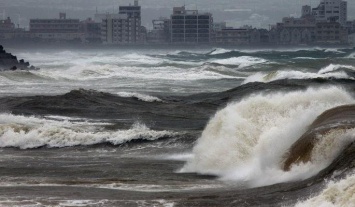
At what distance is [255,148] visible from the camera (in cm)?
1848

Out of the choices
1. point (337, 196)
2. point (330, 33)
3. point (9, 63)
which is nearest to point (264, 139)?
point (337, 196)

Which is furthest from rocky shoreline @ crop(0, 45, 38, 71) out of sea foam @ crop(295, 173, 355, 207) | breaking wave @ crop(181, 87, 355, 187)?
sea foam @ crop(295, 173, 355, 207)

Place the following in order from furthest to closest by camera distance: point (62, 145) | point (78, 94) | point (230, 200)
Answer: point (78, 94) < point (62, 145) < point (230, 200)

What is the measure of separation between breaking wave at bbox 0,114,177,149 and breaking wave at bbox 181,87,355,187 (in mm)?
4208

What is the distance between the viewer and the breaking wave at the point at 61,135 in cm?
2453

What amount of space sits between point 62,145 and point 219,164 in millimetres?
6679

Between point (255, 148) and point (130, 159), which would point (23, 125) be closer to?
point (130, 159)

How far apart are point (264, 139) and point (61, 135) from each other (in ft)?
26.4

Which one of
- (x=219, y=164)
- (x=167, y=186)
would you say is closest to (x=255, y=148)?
Answer: (x=219, y=164)

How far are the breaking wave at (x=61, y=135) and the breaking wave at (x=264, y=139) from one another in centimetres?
421

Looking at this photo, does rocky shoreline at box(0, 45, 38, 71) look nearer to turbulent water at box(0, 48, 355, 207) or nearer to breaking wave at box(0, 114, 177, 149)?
turbulent water at box(0, 48, 355, 207)

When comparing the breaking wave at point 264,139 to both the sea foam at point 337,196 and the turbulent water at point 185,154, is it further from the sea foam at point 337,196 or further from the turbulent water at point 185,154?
the sea foam at point 337,196

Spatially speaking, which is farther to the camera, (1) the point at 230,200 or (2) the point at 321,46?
(2) the point at 321,46

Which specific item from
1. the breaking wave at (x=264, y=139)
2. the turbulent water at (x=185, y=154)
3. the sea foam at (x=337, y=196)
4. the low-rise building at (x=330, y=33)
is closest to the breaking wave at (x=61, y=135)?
the turbulent water at (x=185, y=154)
